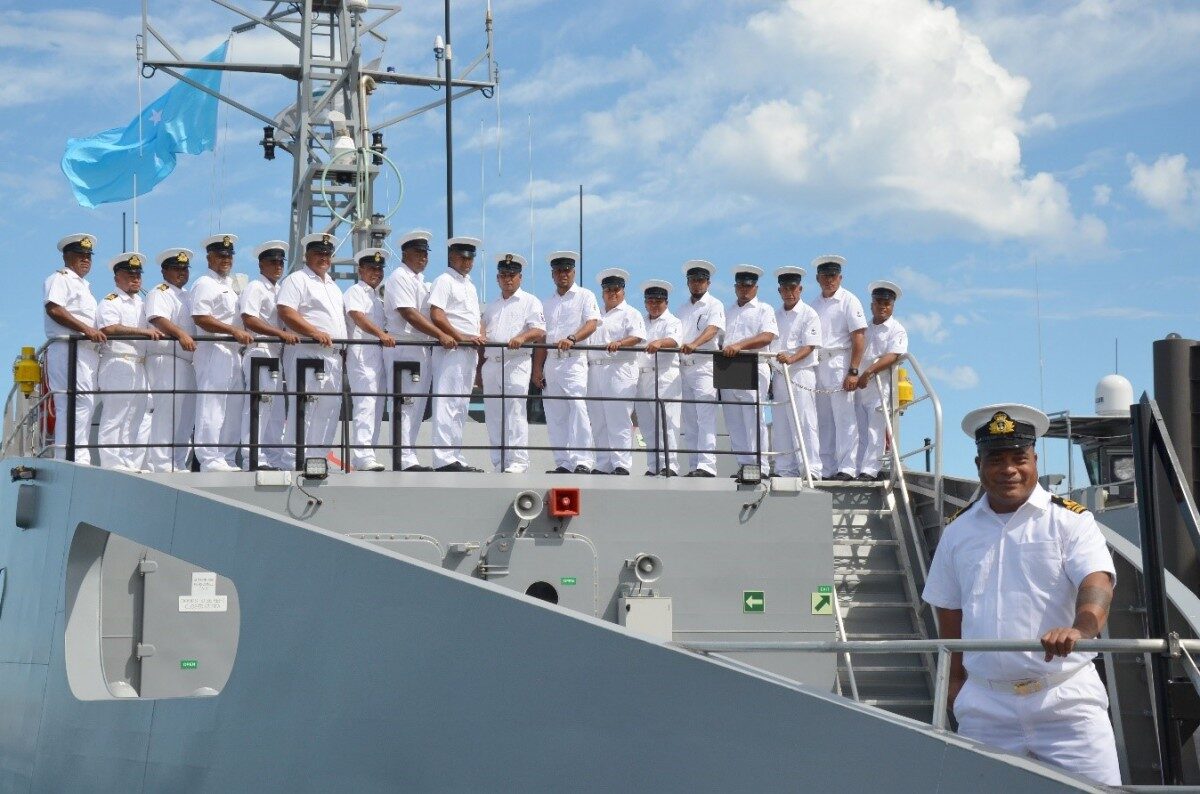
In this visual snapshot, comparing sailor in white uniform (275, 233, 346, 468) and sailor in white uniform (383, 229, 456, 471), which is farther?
sailor in white uniform (383, 229, 456, 471)

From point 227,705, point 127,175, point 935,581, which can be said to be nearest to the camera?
point 935,581

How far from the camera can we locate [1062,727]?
4.41 m

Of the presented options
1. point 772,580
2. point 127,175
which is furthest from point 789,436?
point 127,175

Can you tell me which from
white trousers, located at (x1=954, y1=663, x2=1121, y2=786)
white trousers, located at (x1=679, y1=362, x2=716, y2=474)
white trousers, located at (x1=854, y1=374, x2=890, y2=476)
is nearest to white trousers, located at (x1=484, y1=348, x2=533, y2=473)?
white trousers, located at (x1=679, y1=362, x2=716, y2=474)

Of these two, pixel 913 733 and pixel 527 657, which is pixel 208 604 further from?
pixel 913 733

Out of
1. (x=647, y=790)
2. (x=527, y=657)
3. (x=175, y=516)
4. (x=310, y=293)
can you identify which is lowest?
(x=647, y=790)

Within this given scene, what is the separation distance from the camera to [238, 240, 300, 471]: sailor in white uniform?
9688mm

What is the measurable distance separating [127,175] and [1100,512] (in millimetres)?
12094

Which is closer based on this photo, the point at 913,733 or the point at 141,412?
the point at 913,733

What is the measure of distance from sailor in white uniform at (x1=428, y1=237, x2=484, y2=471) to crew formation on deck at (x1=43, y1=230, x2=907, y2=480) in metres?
0.01

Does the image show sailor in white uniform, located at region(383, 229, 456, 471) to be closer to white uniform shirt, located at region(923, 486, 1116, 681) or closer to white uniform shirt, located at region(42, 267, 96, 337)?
white uniform shirt, located at region(42, 267, 96, 337)

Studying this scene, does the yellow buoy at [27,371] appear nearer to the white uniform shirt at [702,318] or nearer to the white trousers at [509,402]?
the white trousers at [509,402]

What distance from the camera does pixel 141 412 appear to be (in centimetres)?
991

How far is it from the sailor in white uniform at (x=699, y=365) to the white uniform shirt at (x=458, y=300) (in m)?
1.54
